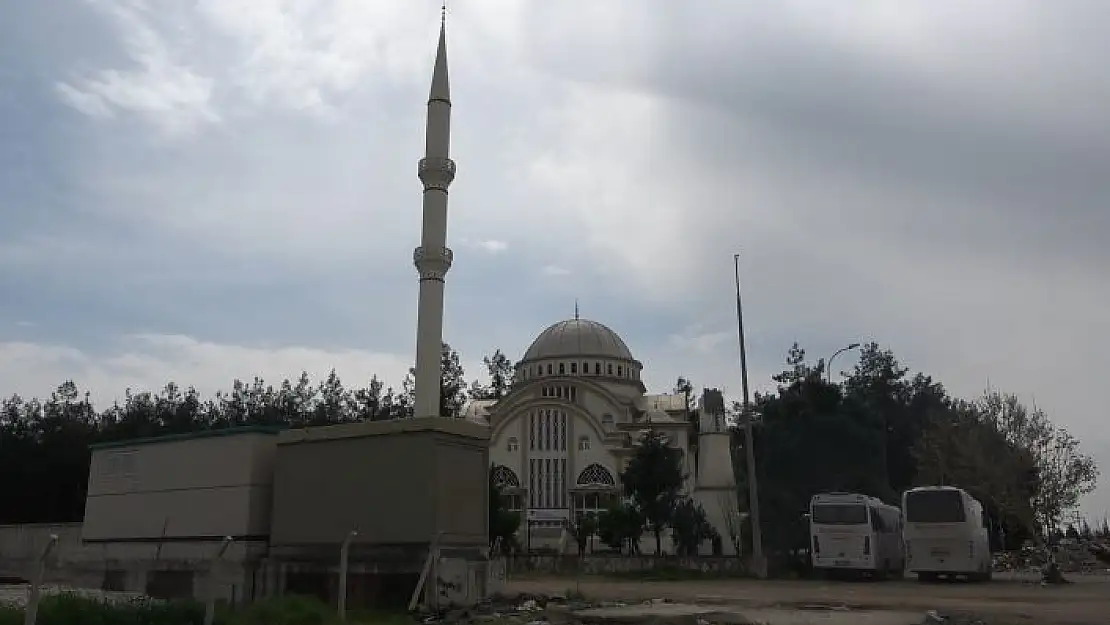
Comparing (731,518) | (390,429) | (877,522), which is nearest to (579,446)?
(731,518)

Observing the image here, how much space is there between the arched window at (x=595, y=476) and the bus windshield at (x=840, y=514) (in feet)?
96.8

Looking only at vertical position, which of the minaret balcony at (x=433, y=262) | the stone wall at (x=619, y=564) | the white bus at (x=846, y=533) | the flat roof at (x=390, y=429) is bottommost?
the stone wall at (x=619, y=564)

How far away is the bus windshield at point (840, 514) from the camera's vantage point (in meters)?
29.0

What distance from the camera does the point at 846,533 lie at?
29.0 m

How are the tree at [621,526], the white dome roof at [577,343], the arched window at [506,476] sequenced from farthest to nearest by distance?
1. the white dome roof at [577,343]
2. the arched window at [506,476]
3. the tree at [621,526]

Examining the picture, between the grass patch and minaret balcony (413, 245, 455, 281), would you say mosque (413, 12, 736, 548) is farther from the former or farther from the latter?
the grass patch

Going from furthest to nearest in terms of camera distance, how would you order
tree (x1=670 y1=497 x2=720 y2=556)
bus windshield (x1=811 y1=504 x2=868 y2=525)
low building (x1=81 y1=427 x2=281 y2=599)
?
tree (x1=670 y1=497 x2=720 y2=556) < bus windshield (x1=811 y1=504 x2=868 y2=525) < low building (x1=81 y1=427 x2=281 y2=599)

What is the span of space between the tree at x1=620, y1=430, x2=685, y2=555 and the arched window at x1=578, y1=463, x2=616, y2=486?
1469cm

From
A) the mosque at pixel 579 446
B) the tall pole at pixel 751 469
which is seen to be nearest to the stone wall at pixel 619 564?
the tall pole at pixel 751 469

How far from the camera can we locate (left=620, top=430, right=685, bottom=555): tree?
42438 mm

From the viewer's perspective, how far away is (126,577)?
22203 mm

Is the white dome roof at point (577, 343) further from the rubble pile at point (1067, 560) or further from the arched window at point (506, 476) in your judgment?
the rubble pile at point (1067, 560)

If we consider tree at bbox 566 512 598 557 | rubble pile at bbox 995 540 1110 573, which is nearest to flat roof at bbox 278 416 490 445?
tree at bbox 566 512 598 557

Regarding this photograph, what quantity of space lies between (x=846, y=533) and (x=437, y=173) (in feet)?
62.8
